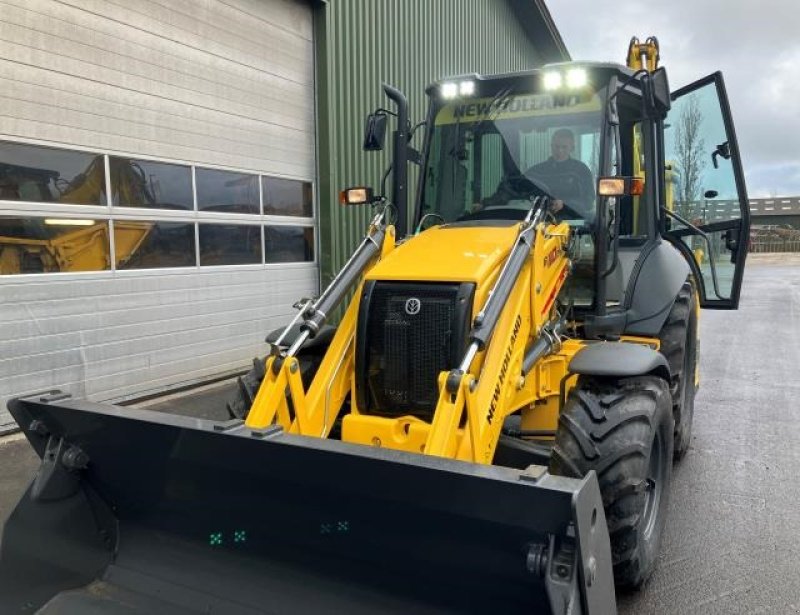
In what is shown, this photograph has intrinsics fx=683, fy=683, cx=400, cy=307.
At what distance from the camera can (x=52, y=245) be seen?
237 inches

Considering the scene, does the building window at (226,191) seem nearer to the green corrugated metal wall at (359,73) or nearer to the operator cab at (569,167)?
the green corrugated metal wall at (359,73)

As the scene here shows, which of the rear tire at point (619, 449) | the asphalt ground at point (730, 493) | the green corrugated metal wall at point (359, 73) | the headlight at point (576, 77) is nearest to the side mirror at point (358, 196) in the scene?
the headlight at point (576, 77)

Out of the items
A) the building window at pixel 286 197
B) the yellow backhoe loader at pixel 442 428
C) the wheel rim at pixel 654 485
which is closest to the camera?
the yellow backhoe loader at pixel 442 428

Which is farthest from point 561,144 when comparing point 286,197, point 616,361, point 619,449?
point 286,197

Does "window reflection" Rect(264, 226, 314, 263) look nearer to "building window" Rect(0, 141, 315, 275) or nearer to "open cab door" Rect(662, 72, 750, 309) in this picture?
"building window" Rect(0, 141, 315, 275)

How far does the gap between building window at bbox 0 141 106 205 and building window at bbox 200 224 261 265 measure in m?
1.44

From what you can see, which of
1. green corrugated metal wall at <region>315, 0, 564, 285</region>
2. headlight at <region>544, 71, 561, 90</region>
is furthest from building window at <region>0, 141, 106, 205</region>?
headlight at <region>544, 71, 561, 90</region>

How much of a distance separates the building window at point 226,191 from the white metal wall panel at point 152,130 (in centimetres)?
16

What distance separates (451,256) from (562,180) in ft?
3.98

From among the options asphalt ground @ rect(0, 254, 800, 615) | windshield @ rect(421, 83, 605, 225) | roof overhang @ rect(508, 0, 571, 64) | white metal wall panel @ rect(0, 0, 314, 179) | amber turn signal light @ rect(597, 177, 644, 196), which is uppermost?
roof overhang @ rect(508, 0, 571, 64)

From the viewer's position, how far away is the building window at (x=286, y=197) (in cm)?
865

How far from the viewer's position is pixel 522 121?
4484 millimetres

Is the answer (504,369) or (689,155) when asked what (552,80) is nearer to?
(504,369)

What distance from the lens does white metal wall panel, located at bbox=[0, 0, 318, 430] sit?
584 cm
